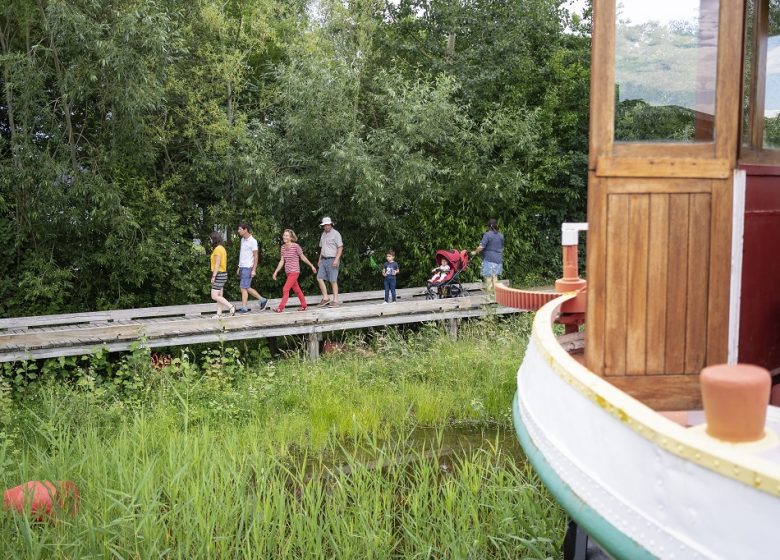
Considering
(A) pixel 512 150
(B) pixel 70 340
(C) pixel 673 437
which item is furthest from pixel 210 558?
(A) pixel 512 150

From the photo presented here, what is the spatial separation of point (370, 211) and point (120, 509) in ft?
35.4

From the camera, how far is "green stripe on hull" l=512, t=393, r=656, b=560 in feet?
7.20

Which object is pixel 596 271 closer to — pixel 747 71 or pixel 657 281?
pixel 657 281

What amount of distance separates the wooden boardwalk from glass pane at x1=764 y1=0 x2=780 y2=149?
25.7 feet

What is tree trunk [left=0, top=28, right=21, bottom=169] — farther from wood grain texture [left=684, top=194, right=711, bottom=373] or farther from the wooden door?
wood grain texture [left=684, top=194, right=711, bottom=373]

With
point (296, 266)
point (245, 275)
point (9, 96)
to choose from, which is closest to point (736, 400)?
point (296, 266)

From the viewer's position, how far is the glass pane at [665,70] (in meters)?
2.96

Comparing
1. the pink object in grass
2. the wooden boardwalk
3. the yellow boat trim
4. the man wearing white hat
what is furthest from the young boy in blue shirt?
the yellow boat trim

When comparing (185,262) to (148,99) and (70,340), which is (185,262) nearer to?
(148,99)

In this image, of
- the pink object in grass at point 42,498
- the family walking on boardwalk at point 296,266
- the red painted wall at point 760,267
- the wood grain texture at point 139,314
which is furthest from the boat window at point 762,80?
the wood grain texture at point 139,314

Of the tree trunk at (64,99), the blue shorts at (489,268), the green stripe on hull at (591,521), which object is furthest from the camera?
the blue shorts at (489,268)

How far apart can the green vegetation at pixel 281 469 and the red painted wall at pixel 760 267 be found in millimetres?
2018

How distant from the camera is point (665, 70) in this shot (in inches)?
119

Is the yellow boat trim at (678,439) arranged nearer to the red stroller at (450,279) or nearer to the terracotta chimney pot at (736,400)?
the terracotta chimney pot at (736,400)
